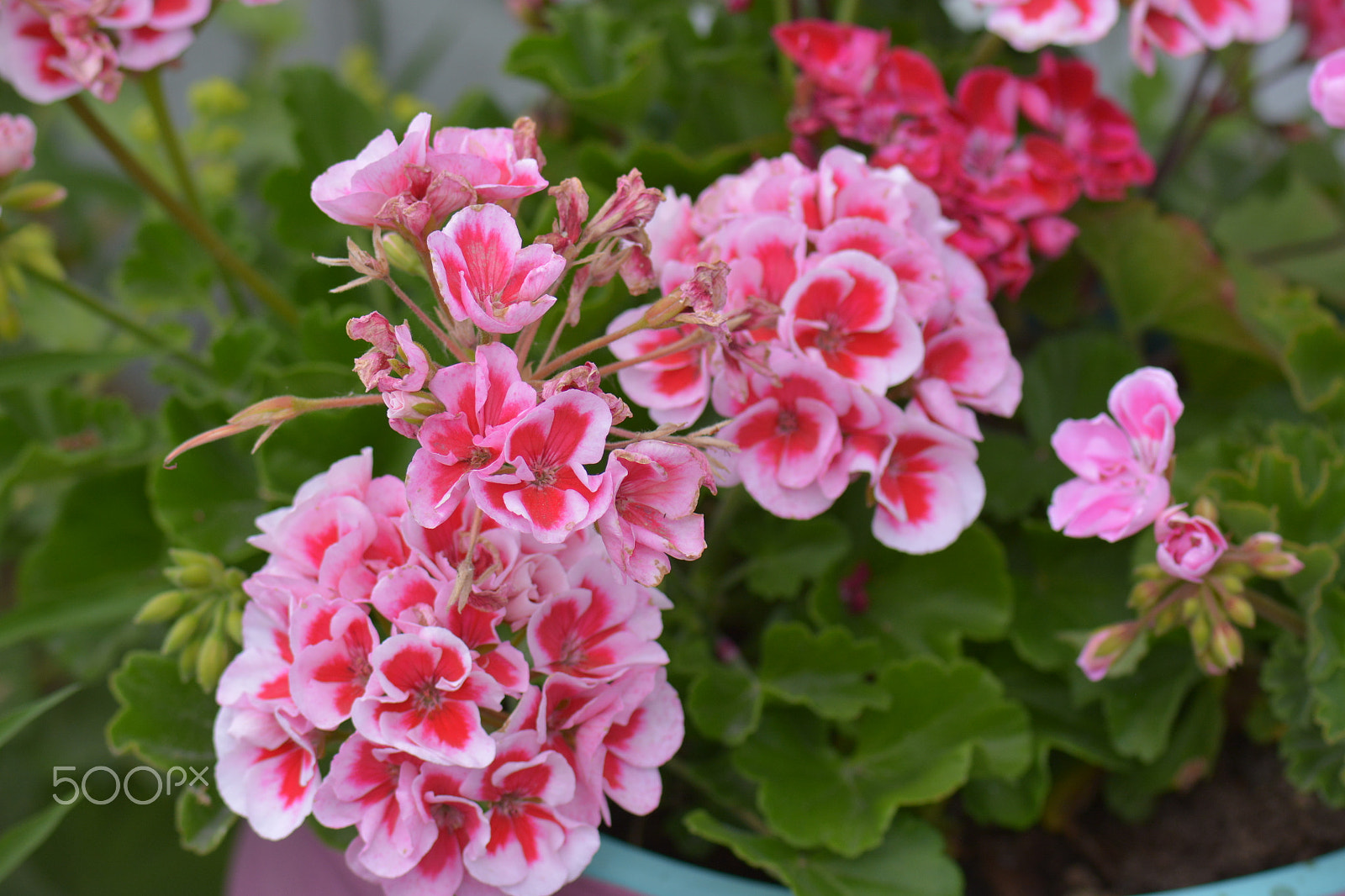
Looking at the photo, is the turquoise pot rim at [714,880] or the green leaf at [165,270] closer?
the turquoise pot rim at [714,880]

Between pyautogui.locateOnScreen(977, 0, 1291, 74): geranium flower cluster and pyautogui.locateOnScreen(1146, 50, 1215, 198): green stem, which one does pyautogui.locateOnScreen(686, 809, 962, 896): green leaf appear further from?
pyautogui.locateOnScreen(1146, 50, 1215, 198): green stem

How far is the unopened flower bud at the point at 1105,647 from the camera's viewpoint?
53 cm

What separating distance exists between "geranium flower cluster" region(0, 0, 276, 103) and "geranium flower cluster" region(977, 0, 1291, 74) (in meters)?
0.42

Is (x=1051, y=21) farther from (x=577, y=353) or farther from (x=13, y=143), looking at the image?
(x=13, y=143)

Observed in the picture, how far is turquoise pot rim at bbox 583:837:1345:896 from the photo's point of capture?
0.53 metres

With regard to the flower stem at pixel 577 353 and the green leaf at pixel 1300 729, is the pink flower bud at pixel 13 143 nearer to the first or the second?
the flower stem at pixel 577 353

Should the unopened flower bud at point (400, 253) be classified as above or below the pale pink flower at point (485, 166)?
below

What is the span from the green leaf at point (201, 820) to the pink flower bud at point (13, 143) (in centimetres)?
33

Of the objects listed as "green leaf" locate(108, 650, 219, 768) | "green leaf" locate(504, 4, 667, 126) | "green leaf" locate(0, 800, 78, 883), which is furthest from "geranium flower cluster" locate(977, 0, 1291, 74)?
"green leaf" locate(0, 800, 78, 883)

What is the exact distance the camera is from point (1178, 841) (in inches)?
28.3

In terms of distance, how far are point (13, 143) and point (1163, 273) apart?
706 mm

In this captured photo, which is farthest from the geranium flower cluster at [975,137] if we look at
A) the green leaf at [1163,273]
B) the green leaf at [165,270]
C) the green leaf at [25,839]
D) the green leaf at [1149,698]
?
the green leaf at [25,839]

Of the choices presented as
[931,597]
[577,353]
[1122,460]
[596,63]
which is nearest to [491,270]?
[577,353]

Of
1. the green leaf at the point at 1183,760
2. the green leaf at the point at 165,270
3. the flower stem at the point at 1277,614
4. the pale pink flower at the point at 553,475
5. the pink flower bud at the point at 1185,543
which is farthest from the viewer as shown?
the green leaf at the point at 165,270
